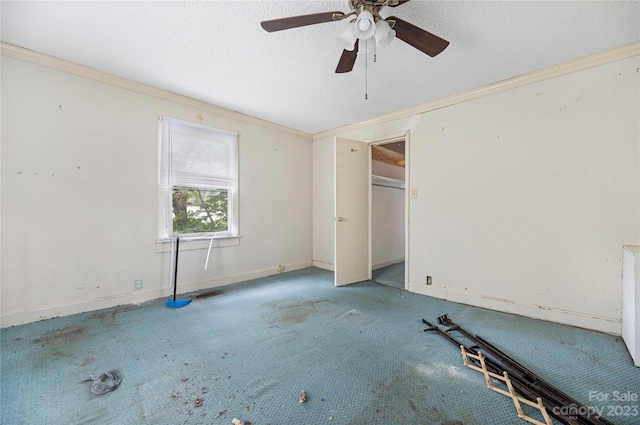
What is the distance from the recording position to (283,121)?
406 cm

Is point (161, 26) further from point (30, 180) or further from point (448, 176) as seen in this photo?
point (448, 176)

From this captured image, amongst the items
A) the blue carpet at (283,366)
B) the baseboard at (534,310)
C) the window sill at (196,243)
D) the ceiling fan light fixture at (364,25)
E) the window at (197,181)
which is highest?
the ceiling fan light fixture at (364,25)

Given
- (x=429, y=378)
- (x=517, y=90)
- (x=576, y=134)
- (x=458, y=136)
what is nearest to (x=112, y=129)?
(x=429, y=378)

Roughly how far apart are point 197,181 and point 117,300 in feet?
5.28

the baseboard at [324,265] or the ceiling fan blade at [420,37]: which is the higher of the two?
the ceiling fan blade at [420,37]

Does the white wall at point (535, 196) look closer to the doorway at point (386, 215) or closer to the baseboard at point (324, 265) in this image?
the doorway at point (386, 215)

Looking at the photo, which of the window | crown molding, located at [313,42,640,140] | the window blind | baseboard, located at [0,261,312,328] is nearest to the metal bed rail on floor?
crown molding, located at [313,42,640,140]

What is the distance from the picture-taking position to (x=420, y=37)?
1694mm

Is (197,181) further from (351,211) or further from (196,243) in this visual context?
(351,211)

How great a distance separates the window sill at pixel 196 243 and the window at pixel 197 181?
0.23ft

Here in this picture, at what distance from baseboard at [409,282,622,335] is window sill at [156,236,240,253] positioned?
2.75 metres

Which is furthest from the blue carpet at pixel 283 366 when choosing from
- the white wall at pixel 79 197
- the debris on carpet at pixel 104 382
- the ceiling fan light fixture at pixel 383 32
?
the ceiling fan light fixture at pixel 383 32

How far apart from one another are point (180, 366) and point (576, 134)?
12.8ft

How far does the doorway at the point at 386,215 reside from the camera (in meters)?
4.50
